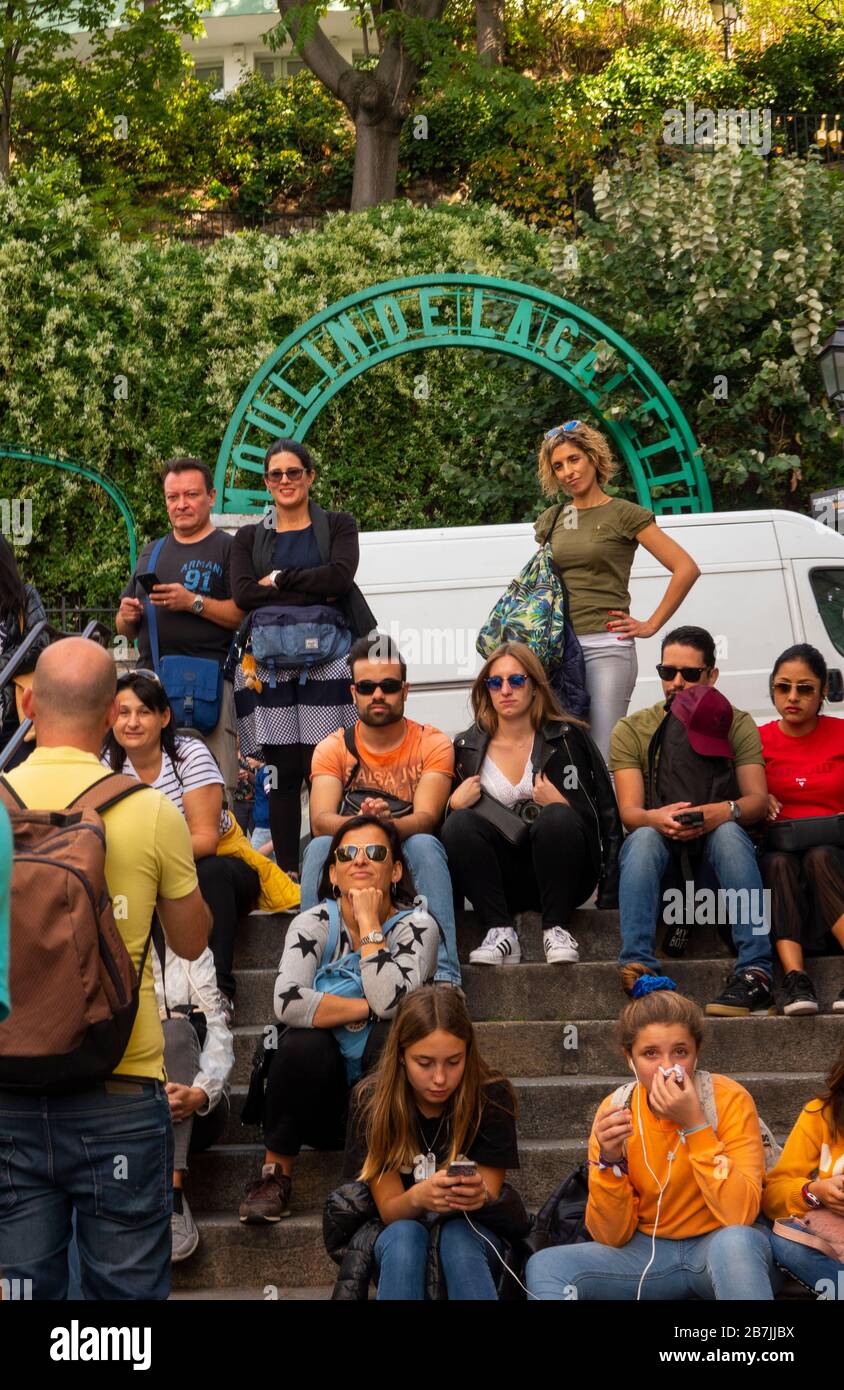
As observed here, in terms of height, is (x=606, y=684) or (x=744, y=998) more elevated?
(x=606, y=684)

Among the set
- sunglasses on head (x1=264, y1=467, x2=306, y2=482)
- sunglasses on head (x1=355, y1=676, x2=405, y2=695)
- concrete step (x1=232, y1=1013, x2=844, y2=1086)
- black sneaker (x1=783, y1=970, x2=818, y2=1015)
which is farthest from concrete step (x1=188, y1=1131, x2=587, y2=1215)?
sunglasses on head (x1=264, y1=467, x2=306, y2=482)

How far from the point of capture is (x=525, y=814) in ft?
21.5

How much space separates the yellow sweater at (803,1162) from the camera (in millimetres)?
4609

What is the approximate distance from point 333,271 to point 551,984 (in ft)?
37.6

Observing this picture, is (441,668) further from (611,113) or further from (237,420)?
(611,113)

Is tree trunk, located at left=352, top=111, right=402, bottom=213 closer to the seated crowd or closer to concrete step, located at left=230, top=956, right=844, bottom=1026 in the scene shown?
the seated crowd

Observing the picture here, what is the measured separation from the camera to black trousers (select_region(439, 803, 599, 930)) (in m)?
6.38

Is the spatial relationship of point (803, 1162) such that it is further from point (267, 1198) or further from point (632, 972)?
point (267, 1198)

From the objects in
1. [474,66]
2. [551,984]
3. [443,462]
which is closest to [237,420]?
[443,462]

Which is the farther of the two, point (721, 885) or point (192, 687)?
point (192, 687)

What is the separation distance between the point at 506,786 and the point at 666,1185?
91.1 inches

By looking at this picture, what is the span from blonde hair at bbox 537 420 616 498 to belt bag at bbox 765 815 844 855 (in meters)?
2.08

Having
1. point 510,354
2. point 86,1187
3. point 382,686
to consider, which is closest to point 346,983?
point 382,686

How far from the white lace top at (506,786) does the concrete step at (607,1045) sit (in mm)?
963
